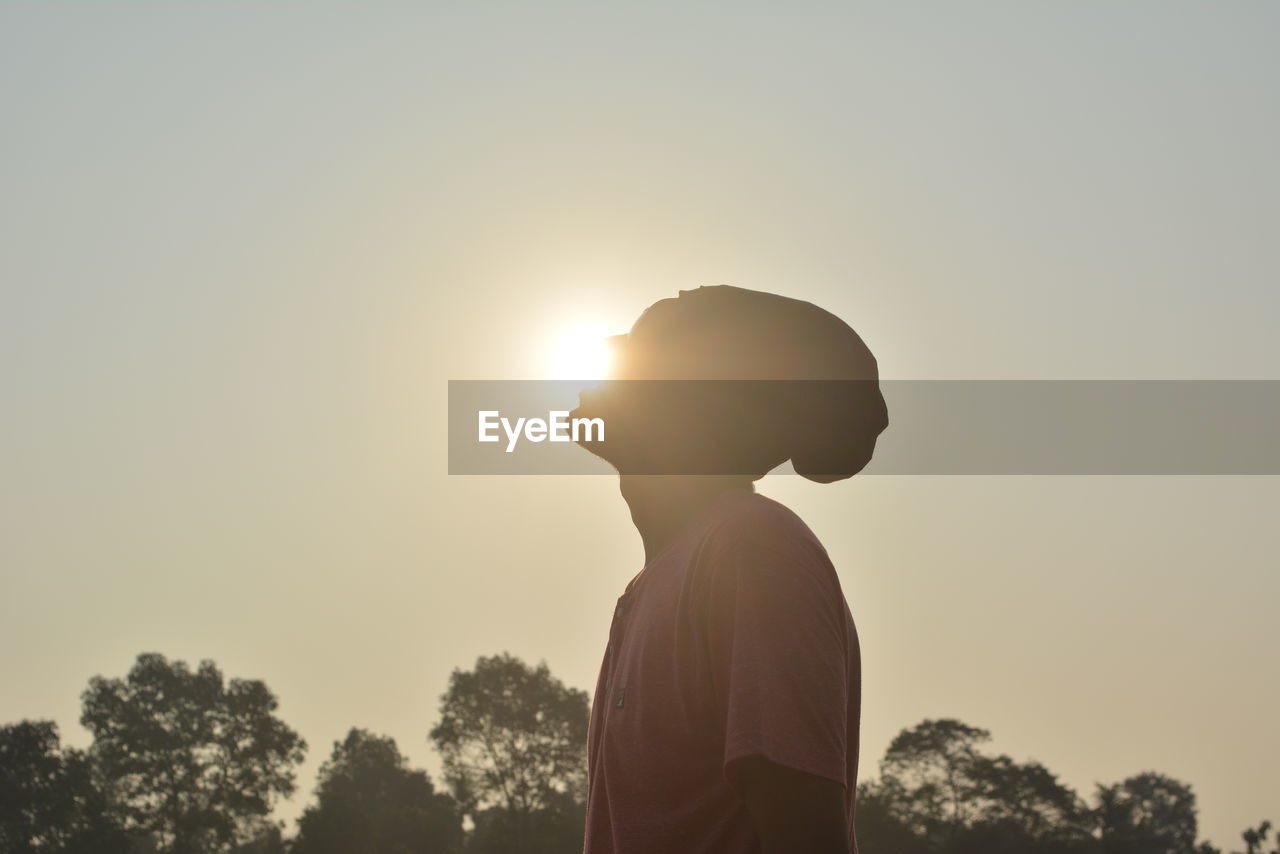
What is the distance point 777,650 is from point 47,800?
109387 millimetres

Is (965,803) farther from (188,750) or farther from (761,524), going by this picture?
(761,524)

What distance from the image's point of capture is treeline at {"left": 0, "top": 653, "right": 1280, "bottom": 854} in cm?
9819

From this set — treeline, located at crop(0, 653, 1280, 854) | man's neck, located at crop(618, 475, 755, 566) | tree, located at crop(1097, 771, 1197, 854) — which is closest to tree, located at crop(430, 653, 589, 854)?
treeline, located at crop(0, 653, 1280, 854)

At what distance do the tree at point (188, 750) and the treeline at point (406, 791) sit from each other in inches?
4.6

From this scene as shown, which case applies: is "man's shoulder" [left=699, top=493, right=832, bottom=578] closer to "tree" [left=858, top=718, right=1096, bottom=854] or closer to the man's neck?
the man's neck

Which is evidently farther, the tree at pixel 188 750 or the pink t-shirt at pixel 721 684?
the tree at pixel 188 750

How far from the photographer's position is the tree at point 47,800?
317 ft

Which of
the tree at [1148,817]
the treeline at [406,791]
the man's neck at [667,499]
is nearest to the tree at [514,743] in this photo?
the treeline at [406,791]

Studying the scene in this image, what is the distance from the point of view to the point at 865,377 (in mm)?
3469

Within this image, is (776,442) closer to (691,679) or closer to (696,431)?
(696,431)

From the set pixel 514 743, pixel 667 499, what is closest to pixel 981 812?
pixel 514 743

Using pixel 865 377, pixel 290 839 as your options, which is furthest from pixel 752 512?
pixel 290 839

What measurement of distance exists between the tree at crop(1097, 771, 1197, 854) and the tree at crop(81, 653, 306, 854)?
228 ft

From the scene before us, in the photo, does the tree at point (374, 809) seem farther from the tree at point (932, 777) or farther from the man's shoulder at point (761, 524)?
the man's shoulder at point (761, 524)
